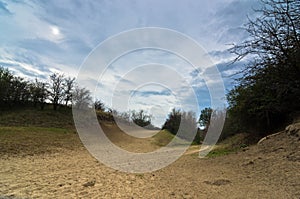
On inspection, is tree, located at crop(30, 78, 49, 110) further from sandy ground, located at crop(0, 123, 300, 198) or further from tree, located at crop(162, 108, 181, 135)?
sandy ground, located at crop(0, 123, 300, 198)

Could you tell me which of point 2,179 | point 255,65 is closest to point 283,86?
point 255,65

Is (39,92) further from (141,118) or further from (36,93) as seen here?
(141,118)

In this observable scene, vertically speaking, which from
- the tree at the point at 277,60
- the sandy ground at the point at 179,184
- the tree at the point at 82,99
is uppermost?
the tree at the point at 82,99

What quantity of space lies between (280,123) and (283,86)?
6195 millimetres

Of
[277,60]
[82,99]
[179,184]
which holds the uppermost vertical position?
[82,99]

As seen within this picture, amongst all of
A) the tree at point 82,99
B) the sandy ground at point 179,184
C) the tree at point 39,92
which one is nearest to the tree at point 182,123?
the tree at point 82,99

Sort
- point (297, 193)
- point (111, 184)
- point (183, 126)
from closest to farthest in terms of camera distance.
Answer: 1. point (297, 193)
2. point (111, 184)
3. point (183, 126)

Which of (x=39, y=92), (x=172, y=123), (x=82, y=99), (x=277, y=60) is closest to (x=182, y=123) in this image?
(x=172, y=123)

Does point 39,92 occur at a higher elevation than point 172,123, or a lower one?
higher

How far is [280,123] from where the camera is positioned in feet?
45.4

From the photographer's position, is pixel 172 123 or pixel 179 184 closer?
pixel 179 184

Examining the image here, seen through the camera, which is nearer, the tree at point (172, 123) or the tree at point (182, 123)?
the tree at point (182, 123)

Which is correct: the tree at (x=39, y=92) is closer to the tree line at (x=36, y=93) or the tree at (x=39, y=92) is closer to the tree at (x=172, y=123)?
the tree line at (x=36, y=93)

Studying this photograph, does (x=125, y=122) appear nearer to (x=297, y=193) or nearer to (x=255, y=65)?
(x=255, y=65)
